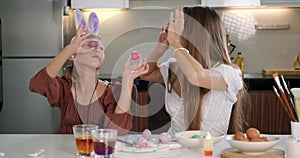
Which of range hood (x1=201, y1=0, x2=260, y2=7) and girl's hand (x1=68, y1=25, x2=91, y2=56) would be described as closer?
girl's hand (x1=68, y1=25, x2=91, y2=56)

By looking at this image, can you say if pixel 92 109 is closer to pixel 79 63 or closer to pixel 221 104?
pixel 79 63

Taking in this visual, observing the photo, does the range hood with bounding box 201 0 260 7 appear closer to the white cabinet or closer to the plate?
the white cabinet

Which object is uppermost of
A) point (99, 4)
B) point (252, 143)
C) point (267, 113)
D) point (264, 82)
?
point (99, 4)

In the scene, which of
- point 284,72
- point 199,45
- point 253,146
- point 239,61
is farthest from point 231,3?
point 253,146

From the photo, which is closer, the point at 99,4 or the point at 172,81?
the point at 172,81

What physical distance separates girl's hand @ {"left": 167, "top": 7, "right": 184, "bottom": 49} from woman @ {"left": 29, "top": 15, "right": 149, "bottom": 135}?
0.29 m

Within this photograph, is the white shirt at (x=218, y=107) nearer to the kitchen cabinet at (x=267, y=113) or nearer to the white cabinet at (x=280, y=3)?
the kitchen cabinet at (x=267, y=113)

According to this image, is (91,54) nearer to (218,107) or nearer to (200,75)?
(200,75)

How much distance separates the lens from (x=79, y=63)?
1820 millimetres

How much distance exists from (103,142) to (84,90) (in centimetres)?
54

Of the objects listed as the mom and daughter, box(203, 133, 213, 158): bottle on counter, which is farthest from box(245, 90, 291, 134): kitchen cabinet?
box(203, 133, 213, 158): bottle on counter

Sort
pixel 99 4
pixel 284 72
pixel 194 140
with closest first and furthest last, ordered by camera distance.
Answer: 1. pixel 194 140
2. pixel 284 72
3. pixel 99 4

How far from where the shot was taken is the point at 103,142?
4.33ft

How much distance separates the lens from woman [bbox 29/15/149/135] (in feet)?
5.66
